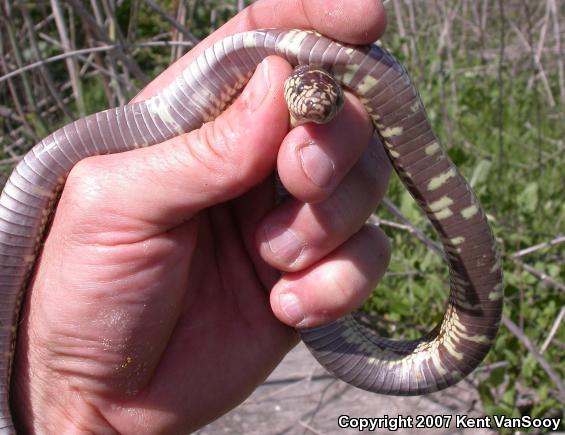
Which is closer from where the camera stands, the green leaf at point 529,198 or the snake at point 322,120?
the snake at point 322,120

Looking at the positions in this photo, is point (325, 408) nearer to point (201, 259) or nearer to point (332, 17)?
point (201, 259)

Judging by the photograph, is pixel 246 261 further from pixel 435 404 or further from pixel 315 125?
pixel 435 404

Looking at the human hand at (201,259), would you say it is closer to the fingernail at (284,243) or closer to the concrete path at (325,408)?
the fingernail at (284,243)

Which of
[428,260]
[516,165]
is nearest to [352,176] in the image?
[428,260]

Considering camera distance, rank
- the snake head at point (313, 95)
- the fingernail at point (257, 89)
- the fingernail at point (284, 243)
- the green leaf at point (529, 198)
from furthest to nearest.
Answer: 1. the green leaf at point (529, 198)
2. the fingernail at point (284, 243)
3. the fingernail at point (257, 89)
4. the snake head at point (313, 95)

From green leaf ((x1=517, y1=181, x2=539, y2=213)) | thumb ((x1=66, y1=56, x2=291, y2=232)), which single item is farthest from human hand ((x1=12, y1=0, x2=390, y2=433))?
green leaf ((x1=517, y1=181, x2=539, y2=213))

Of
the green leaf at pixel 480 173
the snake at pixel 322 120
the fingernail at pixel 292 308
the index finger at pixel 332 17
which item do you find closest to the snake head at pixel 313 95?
the snake at pixel 322 120

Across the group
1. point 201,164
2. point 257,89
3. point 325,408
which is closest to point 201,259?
point 201,164

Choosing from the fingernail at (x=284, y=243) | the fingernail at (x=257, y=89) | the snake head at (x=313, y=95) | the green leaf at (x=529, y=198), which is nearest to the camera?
the snake head at (x=313, y=95)
